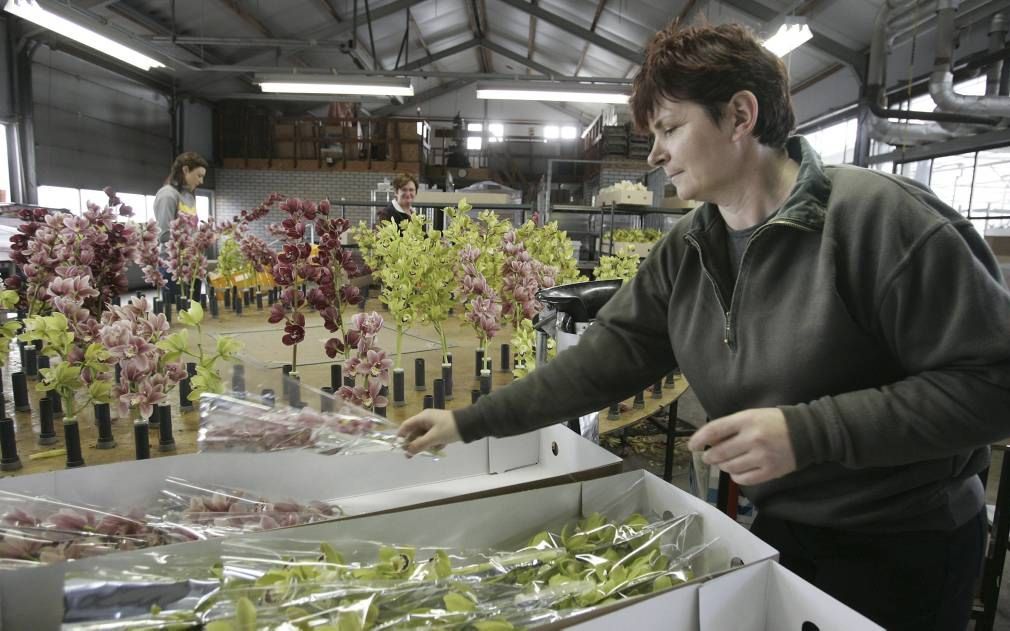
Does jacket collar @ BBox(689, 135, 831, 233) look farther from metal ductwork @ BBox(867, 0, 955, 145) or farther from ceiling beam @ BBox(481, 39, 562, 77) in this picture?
ceiling beam @ BBox(481, 39, 562, 77)

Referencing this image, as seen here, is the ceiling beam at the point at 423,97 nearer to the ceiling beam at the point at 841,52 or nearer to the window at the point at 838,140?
the window at the point at 838,140

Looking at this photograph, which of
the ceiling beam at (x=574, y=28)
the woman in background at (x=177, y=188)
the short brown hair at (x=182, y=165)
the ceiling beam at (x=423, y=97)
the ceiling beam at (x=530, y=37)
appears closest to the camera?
the woman in background at (x=177, y=188)

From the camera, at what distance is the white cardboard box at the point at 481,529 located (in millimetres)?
681

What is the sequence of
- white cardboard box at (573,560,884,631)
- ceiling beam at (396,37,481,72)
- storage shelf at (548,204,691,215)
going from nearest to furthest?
white cardboard box at (573,560,884,631), storage shelf at (548,204,691,215), ceiling beam at (396,37,481,72)

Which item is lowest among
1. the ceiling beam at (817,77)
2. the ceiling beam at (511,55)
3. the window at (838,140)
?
the window at (838,140)

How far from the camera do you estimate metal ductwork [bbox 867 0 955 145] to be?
20.7ft

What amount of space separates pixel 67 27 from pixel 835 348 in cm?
663

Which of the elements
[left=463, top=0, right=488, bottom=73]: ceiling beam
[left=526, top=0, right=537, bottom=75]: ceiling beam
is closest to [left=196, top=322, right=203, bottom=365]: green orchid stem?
[left=526, top=0, right=537, bottom=75]: ceiling beam

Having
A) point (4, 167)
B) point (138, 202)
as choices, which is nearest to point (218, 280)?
point (4, 167)

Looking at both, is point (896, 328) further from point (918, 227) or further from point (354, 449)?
point (354, 449)

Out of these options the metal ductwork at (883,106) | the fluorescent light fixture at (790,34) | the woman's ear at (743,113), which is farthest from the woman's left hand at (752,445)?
the metal ductwork at (883,106)

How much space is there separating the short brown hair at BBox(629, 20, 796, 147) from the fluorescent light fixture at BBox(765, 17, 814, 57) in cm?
479

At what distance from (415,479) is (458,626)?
2.09 ft

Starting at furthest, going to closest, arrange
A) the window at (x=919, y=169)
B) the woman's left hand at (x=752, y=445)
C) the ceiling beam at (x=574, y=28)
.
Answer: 1. the ceiling beam at (x=574, y=28)
2. the window at (x=919, y=169)
3. the woman's left hand at (x=752, y=445)
